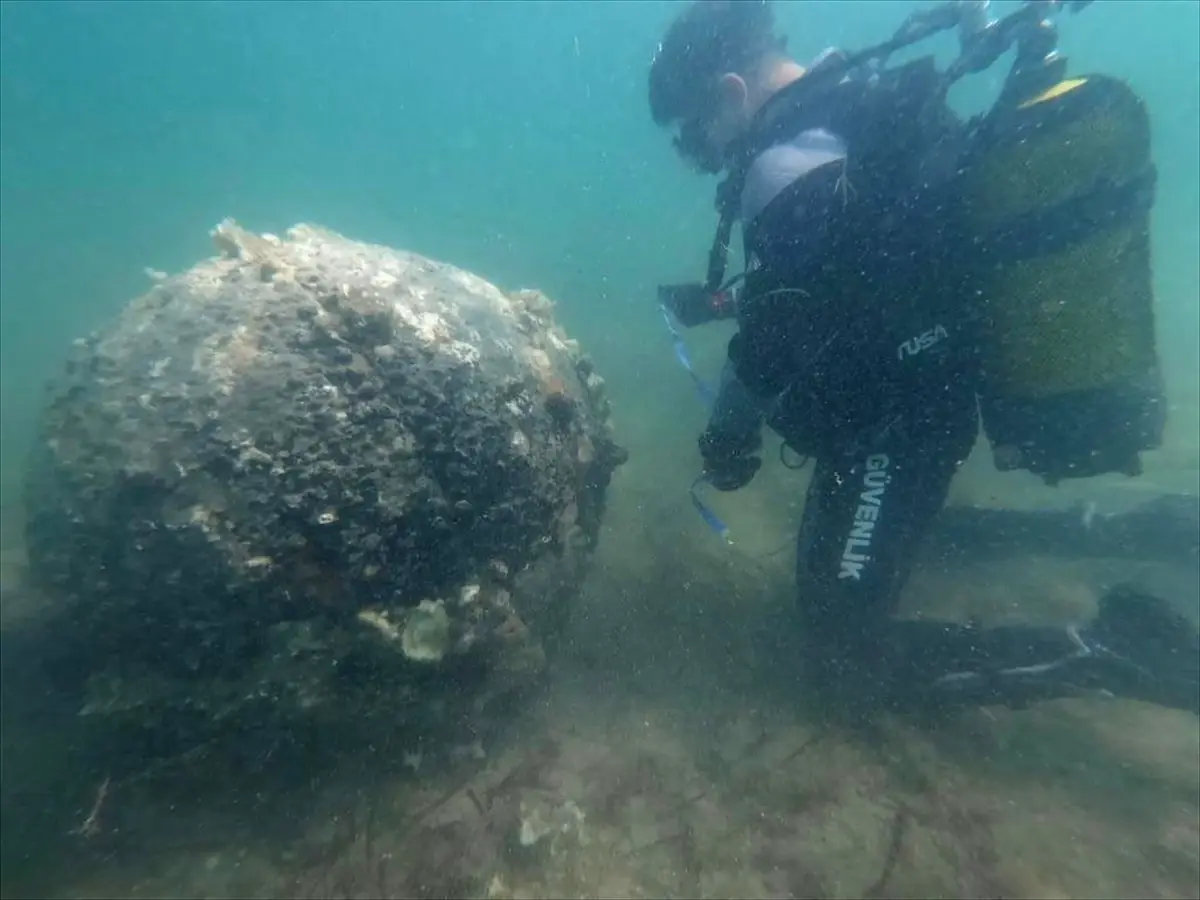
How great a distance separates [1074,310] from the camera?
3.33m

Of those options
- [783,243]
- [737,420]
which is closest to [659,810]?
[737,420]

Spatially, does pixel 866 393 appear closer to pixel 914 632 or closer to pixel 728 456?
pixel 728 456

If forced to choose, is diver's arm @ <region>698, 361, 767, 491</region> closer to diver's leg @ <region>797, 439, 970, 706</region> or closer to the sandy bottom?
diver's leg @ <region>797, 439, 970, 706</region>

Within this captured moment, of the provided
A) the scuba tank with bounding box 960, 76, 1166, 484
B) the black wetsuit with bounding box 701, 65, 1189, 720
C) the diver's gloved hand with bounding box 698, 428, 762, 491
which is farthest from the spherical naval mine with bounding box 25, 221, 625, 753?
the scuba tank with bounding box 960, 76, 1166, 484

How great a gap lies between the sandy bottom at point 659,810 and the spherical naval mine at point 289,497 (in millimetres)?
506

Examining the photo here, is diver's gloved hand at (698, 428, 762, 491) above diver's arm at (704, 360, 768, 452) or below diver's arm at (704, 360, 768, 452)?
below

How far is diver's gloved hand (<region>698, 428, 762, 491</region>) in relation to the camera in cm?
431

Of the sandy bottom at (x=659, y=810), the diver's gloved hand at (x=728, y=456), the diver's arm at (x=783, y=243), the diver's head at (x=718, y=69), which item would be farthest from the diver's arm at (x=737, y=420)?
the sandy bottom at (x=659, y=810)

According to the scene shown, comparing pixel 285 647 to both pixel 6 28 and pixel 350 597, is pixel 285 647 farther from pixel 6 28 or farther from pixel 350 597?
pixel 6 28

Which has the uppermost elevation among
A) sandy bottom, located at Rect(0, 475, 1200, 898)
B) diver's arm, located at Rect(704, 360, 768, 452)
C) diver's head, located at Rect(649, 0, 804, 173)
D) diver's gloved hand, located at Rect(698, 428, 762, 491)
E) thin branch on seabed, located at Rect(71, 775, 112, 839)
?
diver's head, located at Rect(649, 0, 804, 173)

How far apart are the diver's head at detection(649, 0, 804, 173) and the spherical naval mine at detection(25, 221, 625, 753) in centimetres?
199

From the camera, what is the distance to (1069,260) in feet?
10.9

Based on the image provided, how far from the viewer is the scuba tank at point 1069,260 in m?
3.24

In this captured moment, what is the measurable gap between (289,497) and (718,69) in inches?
A: 142
